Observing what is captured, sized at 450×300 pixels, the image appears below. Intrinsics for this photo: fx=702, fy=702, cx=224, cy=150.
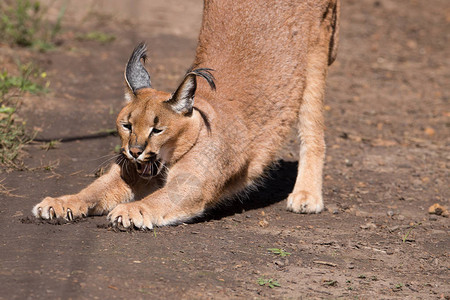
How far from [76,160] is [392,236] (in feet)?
8.97

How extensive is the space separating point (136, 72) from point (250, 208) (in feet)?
4.84

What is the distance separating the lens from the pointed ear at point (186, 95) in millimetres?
4734

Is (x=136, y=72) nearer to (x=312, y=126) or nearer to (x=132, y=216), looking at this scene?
(x=132, y=216)

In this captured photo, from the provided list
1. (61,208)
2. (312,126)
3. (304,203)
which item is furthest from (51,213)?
(312,126)

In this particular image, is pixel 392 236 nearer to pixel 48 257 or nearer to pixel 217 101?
pixel 217 101

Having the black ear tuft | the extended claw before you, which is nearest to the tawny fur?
the extended claw

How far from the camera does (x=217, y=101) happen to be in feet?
17.6

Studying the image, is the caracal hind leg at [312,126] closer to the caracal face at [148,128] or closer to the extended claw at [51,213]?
the caracal face at [148,128]

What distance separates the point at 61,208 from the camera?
466 centimetres

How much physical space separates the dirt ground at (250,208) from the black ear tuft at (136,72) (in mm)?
995

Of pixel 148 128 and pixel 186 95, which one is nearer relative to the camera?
pixel 148 128

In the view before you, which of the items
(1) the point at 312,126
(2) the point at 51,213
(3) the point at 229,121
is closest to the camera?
(2) the point at 51,213

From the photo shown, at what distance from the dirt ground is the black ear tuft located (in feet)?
3.26

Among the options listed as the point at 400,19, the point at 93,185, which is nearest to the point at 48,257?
the point at 93,185
